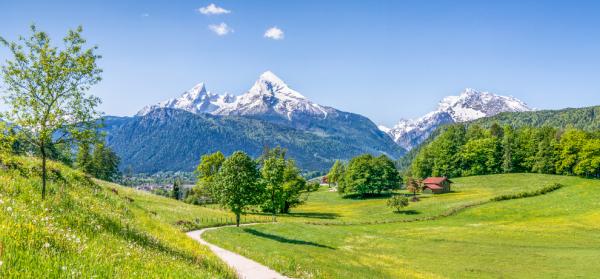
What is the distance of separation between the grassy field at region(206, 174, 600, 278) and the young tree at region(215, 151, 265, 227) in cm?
415

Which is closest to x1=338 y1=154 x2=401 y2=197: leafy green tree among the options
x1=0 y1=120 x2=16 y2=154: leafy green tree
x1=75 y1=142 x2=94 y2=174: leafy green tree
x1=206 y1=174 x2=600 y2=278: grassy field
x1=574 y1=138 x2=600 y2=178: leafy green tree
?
x1=206 y1=174 x2=600 y2=278: grassy field

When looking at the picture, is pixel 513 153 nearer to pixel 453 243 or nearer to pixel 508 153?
pixel 508 153

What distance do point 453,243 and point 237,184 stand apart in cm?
3560

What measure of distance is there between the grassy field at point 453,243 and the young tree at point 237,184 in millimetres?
4146

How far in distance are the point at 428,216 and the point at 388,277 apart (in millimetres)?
63022

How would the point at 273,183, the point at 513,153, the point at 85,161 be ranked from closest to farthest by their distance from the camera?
the point at 273,183 < the point at 85,161 < the point at 513,153

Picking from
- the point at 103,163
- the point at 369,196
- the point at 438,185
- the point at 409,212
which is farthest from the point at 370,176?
the point at 103,163

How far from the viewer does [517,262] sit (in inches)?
1864

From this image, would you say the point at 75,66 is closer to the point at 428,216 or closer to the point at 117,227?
the point at 117,227

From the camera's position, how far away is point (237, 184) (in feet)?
188

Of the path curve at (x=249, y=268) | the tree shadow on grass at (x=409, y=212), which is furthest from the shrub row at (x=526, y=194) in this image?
the path curve at (x=249, y=268)

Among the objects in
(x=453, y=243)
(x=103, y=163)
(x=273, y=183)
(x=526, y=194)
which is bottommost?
(x=453, y=243)

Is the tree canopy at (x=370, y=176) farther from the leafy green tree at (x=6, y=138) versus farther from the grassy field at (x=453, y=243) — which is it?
the leafy green tree at (x=6, y=138)

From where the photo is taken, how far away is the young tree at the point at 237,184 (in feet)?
187
